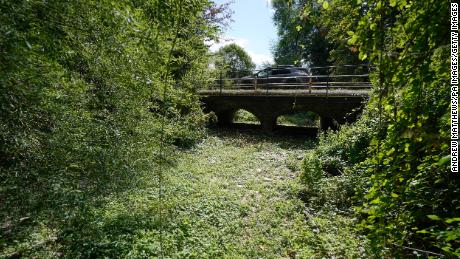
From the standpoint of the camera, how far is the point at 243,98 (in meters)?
20.5

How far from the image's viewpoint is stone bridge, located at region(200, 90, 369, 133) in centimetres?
1595

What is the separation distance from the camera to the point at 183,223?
21.3ft

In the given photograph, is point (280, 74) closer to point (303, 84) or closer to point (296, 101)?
point (303, 84)

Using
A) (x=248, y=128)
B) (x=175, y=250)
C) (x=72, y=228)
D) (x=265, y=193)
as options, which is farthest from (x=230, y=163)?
(x=248, y=128)

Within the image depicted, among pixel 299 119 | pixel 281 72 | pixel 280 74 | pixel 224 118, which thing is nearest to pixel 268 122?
pixel 224 118

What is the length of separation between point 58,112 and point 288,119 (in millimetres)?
27874

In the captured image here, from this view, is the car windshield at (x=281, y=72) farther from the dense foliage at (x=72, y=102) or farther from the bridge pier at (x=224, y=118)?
the dense foliage at (x=72, y=102)

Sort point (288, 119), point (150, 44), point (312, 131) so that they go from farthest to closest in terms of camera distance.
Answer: point (288, 119) → point (312, 131) → point (150, 44)

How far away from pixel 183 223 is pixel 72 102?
3.44 m

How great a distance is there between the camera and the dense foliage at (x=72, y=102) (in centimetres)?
358

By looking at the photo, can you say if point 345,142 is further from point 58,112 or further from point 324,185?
point 58,112

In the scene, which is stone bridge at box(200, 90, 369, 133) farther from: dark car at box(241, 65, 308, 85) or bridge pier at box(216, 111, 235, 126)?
dark car at box(241, 65, 308, 85)

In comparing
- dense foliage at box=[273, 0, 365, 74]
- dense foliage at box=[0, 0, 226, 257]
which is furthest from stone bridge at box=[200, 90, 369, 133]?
dense foliage at box=[0, 0, 226, 257]

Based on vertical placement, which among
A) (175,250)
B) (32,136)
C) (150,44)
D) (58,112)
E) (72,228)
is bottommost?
(175,250)
